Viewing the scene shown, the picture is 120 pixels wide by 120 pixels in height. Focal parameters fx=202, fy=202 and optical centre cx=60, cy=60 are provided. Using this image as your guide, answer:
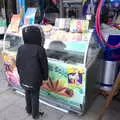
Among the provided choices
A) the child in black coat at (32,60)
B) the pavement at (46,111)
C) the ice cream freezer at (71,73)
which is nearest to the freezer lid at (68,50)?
the ice cream freezer at (71,73)

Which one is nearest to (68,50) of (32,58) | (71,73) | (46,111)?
(71,73)

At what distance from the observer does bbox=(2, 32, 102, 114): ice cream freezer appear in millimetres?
2871

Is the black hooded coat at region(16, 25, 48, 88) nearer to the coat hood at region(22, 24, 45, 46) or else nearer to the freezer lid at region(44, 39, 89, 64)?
the coat hood at region(22, 24, 45, 46)

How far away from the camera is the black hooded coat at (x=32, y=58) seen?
108 inches

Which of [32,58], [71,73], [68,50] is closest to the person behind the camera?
[32,58]

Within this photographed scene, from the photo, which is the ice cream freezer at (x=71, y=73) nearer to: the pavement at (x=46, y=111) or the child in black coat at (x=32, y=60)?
the pavement at (x=46, y=111)

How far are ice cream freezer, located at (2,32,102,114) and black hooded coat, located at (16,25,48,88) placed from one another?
1.05ft

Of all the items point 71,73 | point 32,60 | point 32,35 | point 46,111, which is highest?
point 32,35

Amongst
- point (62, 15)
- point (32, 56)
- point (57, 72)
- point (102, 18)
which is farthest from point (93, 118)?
point (62, 15)

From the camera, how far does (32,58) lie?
9.00 feet

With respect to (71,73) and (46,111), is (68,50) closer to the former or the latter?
(71,73)

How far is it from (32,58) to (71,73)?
0.61 metres

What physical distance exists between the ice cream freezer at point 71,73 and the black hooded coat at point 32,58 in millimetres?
320

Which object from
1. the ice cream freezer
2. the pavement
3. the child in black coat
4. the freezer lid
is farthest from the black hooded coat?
the pavement
